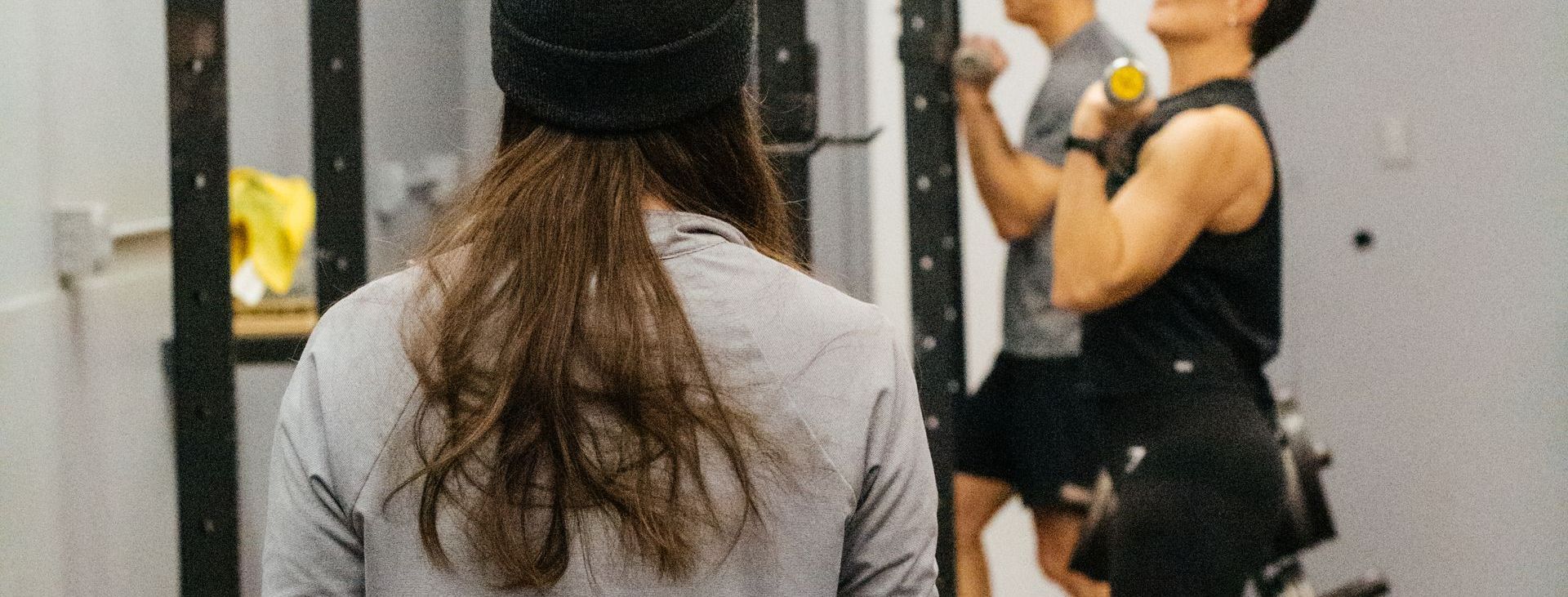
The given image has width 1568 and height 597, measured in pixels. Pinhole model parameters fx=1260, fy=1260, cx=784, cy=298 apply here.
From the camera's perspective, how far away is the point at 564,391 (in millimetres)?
519

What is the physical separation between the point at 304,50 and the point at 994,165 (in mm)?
1226

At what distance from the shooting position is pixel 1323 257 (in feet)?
5.60

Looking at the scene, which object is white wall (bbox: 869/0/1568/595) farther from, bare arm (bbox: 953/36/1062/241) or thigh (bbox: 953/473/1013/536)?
thigh (bbox: 953/473/1013/536)

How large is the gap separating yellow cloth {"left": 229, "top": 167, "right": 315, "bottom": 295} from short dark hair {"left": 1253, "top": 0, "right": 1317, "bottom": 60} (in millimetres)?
1298

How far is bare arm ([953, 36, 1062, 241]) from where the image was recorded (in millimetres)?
1662

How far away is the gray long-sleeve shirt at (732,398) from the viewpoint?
541mm

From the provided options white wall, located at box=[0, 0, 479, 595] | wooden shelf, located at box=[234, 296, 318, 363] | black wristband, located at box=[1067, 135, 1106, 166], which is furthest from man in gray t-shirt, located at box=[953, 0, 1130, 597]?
wooden shelf, located at box=[234, 296, 318, 363]

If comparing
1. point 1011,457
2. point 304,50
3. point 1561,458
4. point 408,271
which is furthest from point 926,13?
point 304,50

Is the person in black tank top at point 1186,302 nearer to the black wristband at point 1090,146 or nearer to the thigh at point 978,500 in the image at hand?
the black wristband at point 1090,146

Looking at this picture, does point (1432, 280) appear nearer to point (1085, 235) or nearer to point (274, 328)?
point (1085, 235)

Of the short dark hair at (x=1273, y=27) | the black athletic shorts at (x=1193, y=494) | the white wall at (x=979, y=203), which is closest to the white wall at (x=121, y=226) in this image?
the white wall at (x=979, y=203)

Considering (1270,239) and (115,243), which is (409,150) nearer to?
(115,243)

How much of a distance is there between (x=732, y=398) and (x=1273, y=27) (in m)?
1.40

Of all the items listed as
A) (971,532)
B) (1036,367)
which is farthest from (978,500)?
(1036,367)
